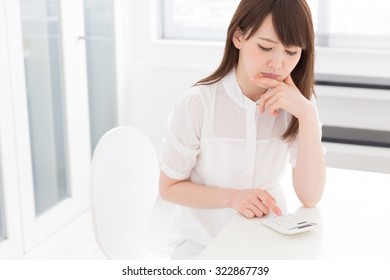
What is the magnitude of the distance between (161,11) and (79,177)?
109 cm

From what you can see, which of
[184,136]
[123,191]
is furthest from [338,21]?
[123,191]

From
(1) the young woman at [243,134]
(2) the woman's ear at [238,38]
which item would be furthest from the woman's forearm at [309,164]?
(2) the woman's ear at [238,38]

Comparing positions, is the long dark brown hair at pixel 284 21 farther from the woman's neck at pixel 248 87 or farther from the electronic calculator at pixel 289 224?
the electronic calculator at pixel 289 224

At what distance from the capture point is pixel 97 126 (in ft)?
10.4

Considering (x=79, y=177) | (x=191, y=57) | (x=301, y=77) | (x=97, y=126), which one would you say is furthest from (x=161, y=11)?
(x=301, y=77)

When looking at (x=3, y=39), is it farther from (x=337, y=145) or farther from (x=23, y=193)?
(x=337, y=145)

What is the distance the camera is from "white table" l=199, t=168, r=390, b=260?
1.14 metres

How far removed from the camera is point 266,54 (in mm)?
1339

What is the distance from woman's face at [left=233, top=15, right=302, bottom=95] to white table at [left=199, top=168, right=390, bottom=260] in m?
0.31

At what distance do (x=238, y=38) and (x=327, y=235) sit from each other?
1.63ft

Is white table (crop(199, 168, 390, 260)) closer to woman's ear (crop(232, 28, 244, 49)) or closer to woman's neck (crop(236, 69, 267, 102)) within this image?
woman's neck (crop(236, 69, 267, 102))

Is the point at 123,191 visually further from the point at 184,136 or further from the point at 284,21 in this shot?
the point at 284,21

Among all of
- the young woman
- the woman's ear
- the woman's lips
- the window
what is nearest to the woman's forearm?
the young woman

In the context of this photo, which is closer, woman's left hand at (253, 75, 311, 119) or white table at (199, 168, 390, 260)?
white table at (199, 168, 390, 260)
